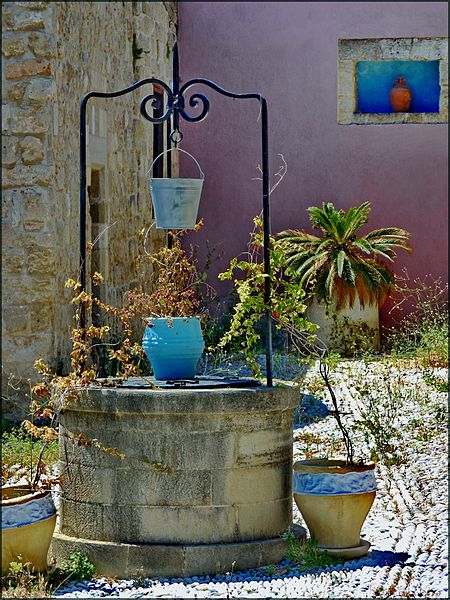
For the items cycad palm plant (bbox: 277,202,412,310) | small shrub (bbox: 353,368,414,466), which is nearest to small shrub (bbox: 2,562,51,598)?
small shrub (bbox: 353,368,414,466)

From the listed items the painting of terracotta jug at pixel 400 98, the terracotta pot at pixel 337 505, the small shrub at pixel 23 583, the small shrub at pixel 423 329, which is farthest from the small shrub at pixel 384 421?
the painting of terracotta jug at pixel 400 98

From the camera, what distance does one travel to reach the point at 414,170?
43.0ft

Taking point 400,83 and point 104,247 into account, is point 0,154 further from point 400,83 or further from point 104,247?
point 400,83

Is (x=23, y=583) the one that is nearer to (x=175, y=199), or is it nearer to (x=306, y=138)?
(x=175, y=199)

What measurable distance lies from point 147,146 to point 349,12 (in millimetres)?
3362

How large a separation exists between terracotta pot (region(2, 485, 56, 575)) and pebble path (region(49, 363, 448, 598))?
0.19 meters

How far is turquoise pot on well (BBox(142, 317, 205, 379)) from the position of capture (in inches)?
205

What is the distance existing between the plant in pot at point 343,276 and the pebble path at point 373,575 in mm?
5409

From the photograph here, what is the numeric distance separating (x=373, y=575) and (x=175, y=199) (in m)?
1.97

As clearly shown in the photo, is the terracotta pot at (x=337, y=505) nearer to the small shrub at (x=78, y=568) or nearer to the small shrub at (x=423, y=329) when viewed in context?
the small shrub at (x=78, y=568)

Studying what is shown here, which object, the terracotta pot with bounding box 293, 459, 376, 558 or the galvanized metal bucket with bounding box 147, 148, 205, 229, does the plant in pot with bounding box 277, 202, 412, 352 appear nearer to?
the galvanized metal bucket with bounding box 147, 148, 205, 229

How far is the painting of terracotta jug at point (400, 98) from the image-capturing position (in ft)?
43.1

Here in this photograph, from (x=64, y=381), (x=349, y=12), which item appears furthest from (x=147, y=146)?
(x=64, y=381)

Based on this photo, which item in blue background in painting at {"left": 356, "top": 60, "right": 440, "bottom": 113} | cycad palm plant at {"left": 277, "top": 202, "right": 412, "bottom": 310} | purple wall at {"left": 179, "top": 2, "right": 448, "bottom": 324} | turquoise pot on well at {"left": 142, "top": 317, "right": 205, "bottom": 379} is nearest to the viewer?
turquoise pot on well at {"left": 142, "top": 317, "right": 205, "bottom": 379}
